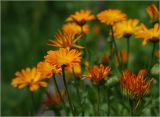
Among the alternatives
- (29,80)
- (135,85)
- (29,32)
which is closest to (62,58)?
(135,85)

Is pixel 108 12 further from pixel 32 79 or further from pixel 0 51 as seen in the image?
pixel 0 51

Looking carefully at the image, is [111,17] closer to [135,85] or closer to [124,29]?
[124,29]

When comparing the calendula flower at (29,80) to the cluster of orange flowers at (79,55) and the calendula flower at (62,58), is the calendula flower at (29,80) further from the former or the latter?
the calendula flower at (62,58)

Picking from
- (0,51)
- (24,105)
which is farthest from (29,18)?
(24,105)

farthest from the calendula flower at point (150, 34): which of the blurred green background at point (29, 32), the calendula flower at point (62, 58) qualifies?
the blurred green background at point (29, 32)

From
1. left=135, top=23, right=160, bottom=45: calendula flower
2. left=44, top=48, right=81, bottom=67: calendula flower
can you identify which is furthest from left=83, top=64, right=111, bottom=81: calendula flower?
left=135, top=23, right=160, bottom=45: calendula flower
